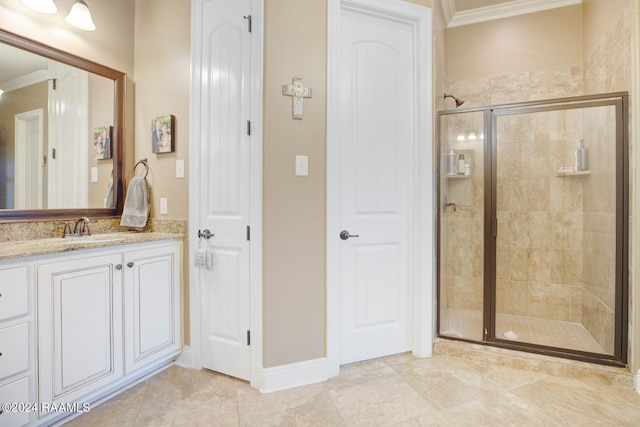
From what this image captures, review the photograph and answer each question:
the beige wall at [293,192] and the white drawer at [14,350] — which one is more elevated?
the beige wall at [293,192]

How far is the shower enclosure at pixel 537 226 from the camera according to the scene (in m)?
1.91

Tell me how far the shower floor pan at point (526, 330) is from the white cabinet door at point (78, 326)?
223 cm

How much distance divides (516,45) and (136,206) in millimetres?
3689

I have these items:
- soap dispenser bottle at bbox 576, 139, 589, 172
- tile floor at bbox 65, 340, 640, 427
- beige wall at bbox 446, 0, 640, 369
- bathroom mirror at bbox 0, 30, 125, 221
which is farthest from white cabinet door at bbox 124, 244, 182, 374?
soap dispenser bottle at bbox 576, 139, 589, 172

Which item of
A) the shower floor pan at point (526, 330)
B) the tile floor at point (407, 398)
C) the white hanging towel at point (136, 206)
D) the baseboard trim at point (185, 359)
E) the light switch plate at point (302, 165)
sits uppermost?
the light switch plate at point (302, 165)

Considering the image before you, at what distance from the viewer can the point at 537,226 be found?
261cm

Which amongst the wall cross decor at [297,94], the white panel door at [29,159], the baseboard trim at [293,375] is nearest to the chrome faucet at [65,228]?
the white panel door at [29,159]

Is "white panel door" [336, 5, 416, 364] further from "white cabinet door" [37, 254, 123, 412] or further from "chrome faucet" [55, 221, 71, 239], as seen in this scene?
"chrome faucet" [55, 221, 71, 239]

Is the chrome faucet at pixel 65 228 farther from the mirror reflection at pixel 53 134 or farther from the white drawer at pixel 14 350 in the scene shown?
the white drawer at pixel 14 350

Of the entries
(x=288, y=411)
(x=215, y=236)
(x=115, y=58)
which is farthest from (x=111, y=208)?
(x=288, y=411)

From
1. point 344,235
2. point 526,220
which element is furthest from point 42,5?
point 526,220

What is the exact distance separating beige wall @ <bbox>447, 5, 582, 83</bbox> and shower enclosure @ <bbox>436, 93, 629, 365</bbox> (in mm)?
735

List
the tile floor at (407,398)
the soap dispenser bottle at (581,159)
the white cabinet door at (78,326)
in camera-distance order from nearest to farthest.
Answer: the white cabinet door at (78,326) < the tile floor at (407,398) < the soap dispenser bottle at (581,159)

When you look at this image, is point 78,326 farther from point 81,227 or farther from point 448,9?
point 448,9
